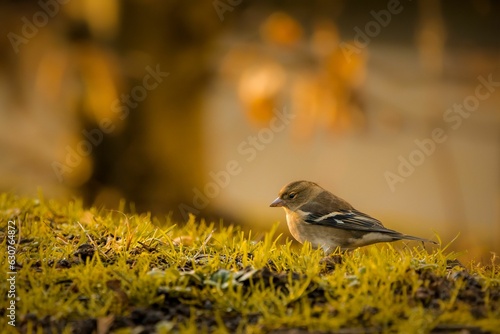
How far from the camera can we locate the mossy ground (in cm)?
429

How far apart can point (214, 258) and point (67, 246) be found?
1137 mm

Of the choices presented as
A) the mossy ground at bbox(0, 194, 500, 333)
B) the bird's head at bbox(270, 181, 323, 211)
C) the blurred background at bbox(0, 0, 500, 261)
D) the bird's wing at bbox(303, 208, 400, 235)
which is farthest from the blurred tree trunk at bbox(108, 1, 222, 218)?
the mossy ground at bbox(0, 194, 500, 333)

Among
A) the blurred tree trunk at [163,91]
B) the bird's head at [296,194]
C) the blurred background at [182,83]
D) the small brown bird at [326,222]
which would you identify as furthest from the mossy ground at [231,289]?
the blurred tree trunk at [163,91]

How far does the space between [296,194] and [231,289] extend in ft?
8.11

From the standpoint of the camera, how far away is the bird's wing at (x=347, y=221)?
6.38m

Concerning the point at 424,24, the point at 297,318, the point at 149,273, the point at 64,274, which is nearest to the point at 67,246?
the point at 64,274

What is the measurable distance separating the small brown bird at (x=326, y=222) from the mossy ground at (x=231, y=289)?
0.54 meters

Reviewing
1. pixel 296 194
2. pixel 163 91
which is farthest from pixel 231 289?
pixel 163 91

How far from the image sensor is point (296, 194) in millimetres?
6977

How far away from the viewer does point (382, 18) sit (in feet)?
34.0

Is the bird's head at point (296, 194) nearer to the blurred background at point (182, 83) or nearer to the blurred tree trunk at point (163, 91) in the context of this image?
the blurred background at point (182, 83)

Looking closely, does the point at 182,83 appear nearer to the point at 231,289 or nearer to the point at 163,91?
the point at 163,91

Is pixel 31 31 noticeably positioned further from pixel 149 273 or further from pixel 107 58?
pixel 149 273

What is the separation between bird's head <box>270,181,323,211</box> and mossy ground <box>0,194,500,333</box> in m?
1.13
